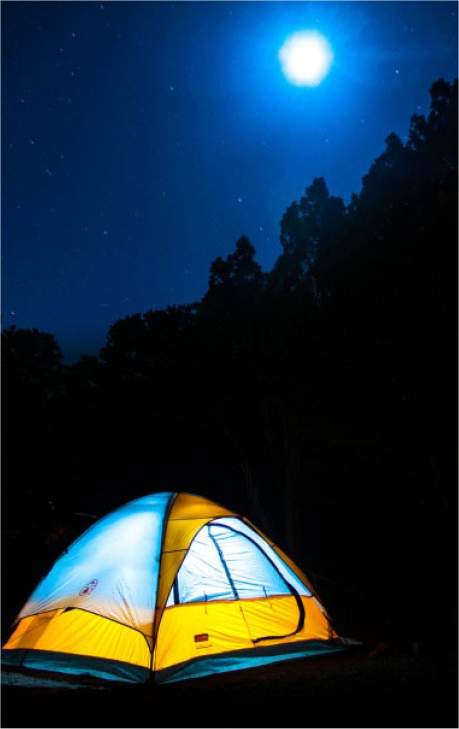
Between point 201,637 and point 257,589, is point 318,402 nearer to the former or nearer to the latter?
point 257,589

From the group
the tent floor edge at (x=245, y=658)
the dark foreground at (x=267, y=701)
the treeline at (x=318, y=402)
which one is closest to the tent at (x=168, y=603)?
the tent floor edge at (x=245, y=658)

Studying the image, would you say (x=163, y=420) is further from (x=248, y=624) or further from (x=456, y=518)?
(x=248, y=624)

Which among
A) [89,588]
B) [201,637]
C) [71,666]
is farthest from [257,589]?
[71,666]

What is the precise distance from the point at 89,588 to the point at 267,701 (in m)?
2.04

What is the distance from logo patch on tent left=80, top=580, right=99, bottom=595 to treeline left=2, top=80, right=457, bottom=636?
366 centimetres

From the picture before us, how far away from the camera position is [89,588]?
4.71 meters

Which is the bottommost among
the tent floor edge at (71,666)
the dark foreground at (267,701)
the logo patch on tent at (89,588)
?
the dark foreground at (267,701)

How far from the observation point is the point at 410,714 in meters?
3.52

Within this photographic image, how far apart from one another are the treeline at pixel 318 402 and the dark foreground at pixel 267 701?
2.22 m

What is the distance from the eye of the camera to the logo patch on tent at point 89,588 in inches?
185

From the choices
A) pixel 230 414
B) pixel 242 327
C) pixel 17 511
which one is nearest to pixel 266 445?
pixel 230 414

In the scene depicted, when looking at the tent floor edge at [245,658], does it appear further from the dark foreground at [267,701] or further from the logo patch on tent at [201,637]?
the logo patch on tent at [201,637]

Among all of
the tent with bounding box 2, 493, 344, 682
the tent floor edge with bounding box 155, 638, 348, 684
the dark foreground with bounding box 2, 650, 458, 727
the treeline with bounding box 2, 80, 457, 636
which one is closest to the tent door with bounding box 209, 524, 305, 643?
the tent with bounding box 2, 493, 344, 682

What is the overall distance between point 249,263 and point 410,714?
40.1 ft
